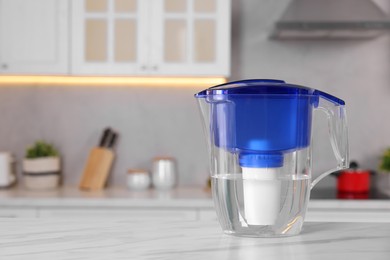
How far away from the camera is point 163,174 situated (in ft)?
10.7

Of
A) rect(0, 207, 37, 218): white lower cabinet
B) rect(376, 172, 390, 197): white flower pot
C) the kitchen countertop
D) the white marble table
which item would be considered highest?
the white marble table

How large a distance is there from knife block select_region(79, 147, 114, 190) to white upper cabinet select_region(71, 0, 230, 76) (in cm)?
46

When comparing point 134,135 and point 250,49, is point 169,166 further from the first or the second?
point 250,49

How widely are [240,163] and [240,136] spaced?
0.05 meters

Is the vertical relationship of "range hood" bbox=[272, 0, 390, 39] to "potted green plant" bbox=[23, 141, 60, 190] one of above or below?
above

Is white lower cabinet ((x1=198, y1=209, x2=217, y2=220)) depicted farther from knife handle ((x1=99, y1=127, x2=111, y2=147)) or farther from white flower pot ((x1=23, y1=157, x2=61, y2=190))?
white flower pot ((x1=23, y1=157, x2=61, y2=190))

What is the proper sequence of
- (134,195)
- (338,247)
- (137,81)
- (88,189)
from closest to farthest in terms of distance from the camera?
1. (338,247)
2. (134,195)
3. (88,189)
4. (137,81)

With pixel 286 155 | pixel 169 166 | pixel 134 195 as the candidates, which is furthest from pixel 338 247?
pixel 169 166

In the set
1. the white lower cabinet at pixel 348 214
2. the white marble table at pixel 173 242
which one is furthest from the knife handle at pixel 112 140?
the white marble table at pixel 173 242

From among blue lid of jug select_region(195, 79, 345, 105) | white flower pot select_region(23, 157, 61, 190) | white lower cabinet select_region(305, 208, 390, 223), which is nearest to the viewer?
blue lid of jug select_region(195, 79, 345, 105)

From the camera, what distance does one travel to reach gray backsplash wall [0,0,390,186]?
3410mm

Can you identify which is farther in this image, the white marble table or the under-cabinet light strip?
the under-cabinet light strip

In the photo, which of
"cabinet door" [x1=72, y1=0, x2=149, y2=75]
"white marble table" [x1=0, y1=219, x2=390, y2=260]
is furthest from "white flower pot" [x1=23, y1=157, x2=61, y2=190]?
"white marble table" [x1=0, y1=219, x2=390, y2=260]

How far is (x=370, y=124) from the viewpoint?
341cm
